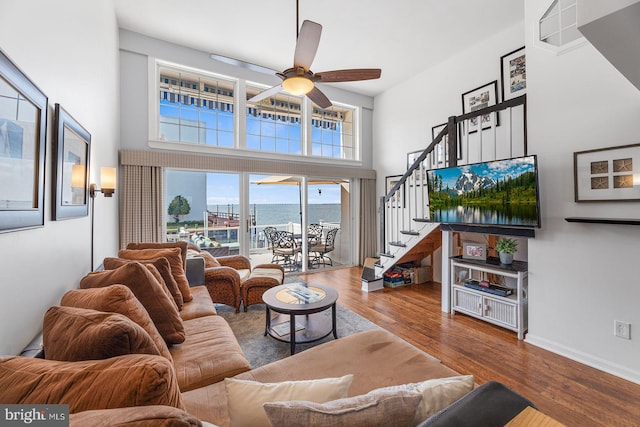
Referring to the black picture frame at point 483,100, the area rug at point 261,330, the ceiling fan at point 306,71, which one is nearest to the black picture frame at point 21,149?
the ceiling fan at point 306,71

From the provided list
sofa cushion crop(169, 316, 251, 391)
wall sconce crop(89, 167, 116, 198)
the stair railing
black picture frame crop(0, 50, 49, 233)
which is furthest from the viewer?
the stair railing

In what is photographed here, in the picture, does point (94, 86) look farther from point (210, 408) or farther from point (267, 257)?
point (267, 257)

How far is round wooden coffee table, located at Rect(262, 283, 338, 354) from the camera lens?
7.86 ft

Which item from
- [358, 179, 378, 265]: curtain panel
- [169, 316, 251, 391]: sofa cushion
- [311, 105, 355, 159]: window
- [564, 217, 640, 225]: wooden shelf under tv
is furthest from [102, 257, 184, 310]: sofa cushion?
[358, 179, 378, 265]: curtain panel

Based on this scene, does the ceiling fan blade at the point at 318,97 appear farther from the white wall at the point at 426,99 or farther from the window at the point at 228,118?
the white wall at the point at 426,99

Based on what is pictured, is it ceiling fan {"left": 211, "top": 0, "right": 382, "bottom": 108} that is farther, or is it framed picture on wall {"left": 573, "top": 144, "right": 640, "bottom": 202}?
ceiling fan {"left": 211, "top": 0, "right": 382, "bottom": 108}

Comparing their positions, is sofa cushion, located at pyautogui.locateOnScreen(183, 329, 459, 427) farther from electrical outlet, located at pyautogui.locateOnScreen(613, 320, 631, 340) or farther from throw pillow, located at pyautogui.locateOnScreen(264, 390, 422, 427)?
electrical outlet, located at pyautogui.locateOnScreen(613, 320, 631, 340)

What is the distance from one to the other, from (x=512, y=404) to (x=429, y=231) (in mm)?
2902

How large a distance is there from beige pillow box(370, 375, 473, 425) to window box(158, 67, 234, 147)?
15.1ft

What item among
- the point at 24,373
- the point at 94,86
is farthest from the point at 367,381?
the point at 94,86

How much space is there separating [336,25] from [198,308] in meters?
3.88

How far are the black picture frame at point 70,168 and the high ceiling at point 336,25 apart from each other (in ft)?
7.97

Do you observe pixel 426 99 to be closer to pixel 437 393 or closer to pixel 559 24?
pixel 559 24

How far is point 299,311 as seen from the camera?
2.35 m
